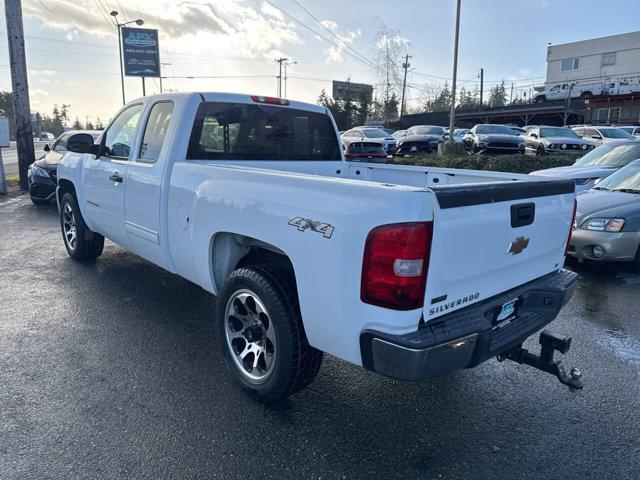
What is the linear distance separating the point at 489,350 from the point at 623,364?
1846mm

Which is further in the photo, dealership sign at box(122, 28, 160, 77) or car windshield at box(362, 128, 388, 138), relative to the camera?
dealership sign at box(122, 28, 160, 77)

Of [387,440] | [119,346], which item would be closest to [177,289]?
[119,346]

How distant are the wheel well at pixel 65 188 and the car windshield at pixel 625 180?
7.17 m

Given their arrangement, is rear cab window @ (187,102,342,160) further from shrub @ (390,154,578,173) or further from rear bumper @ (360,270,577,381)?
shrub @ (390,154,578,173)

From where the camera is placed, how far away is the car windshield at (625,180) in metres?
6.53

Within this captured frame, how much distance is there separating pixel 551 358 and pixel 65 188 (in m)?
5.84

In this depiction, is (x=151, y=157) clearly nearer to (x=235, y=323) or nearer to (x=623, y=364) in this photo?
(x=235, y=323)

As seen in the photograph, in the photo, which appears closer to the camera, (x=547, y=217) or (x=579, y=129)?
(x=547, y=217)

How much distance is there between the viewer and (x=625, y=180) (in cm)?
671

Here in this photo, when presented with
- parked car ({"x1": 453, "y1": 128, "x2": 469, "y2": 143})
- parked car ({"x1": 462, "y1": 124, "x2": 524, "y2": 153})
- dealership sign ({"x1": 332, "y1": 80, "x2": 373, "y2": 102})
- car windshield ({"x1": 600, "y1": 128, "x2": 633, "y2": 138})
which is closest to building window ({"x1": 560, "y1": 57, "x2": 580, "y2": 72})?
dealership sign ({"x1": 332, "y1": 80, "x2": 373, "y2": 102})

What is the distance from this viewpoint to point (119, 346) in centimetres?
383

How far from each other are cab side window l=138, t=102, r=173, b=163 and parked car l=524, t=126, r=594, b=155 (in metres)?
15.9

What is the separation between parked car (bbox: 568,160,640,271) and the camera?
576cm

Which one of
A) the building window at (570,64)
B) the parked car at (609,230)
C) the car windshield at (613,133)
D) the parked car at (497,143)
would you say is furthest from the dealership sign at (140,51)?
the building window at (570,64)
